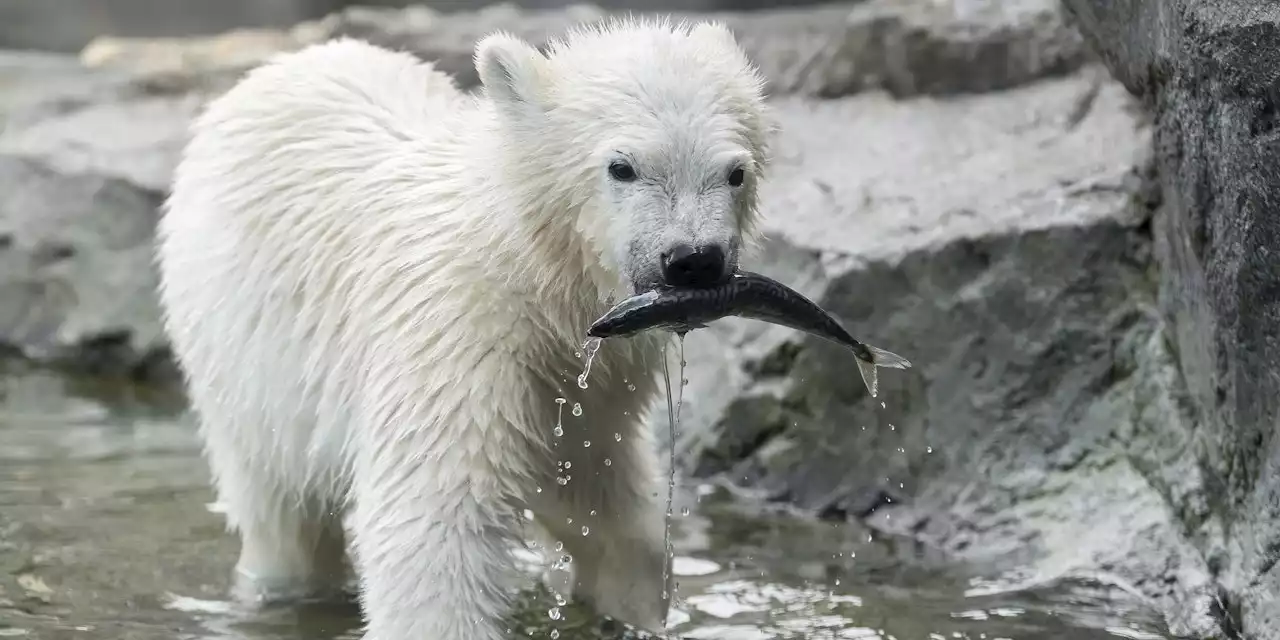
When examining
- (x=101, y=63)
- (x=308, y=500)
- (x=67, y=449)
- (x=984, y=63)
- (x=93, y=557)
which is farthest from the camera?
(x=101, y=63)

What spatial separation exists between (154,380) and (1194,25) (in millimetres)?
5482

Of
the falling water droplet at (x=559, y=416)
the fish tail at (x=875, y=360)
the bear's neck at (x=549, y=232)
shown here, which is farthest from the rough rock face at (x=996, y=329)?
the falling water droplet at (x=559, y=416)

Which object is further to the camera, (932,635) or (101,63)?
(101,63)

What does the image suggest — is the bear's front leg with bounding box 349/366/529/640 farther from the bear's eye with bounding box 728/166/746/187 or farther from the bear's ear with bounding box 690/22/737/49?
the bear's ear with bounding box 690/22/737/49

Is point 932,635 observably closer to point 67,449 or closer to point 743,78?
point 743,78

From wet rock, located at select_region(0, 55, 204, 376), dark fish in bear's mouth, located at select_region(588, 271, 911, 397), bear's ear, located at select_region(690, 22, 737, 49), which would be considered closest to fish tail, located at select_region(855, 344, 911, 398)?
dark fish in bear's mouth, located at select_region(588, 271, 911, 397)

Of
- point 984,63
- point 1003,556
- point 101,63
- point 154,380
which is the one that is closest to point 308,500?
point 1003,556

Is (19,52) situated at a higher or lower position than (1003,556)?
higher

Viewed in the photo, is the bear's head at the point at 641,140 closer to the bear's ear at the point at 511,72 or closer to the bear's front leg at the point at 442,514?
the bear's ear at the point at 511,72

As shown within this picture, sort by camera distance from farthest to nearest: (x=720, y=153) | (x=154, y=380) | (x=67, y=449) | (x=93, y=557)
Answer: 1. (x=154, y=380)
2. (x=67, y=449)
3. (x=93, y=557)
4. (x=720, y=153)

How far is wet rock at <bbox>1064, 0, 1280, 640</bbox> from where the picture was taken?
3420 millimetres

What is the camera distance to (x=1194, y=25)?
11.7 ft

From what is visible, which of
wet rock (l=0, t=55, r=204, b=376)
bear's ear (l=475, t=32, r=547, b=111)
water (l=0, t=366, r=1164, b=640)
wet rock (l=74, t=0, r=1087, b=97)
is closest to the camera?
bear's ear (l=475, t=32, r=547, b=111)

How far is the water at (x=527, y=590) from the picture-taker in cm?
410
